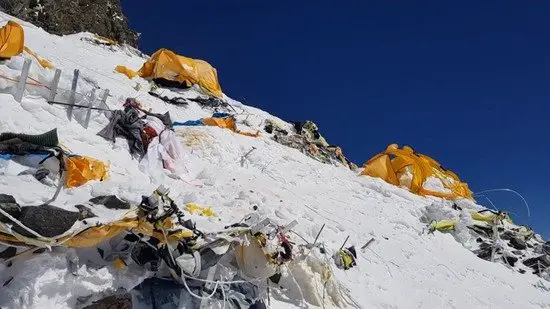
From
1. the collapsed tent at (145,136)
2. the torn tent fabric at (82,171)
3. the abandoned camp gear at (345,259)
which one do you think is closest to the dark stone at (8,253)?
the torn tent fabric at (82,171)

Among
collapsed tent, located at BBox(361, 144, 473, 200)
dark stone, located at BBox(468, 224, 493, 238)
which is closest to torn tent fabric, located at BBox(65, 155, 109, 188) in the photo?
dark stone, located at BBox(468, 224, 493, 238)

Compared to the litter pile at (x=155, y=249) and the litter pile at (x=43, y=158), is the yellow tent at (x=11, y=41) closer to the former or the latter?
the litter pile at (x=43, y=158)

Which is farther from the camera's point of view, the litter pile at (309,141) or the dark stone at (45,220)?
the litter pile at (309,141)

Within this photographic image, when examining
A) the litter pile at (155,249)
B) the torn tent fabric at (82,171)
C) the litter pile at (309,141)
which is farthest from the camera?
the litter pile at (309,141)

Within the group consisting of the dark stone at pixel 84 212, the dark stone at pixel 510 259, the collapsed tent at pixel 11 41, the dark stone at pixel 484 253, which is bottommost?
the dark stone at pixel 84 212

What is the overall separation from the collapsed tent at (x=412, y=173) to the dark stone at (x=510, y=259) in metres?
5.09

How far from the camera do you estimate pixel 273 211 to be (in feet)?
27.8

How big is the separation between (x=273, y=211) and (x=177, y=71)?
40.7 ft

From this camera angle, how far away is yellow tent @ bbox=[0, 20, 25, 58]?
9.28 meters

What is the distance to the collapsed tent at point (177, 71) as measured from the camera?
61.4ft

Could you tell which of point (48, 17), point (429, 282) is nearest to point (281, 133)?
point (429, 282)

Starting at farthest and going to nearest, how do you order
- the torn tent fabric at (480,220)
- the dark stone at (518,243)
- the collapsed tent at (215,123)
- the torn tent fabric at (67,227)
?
1. the collapsed tent at (215,123)
2. the dark stone at (518,243)
3. the torn tent fabric at (480,220)
4. the torn tent fabric at (67,227)

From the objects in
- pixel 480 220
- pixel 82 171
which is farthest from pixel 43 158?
pixel 480 220

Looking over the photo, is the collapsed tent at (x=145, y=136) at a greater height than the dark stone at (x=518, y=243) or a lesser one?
lesser
